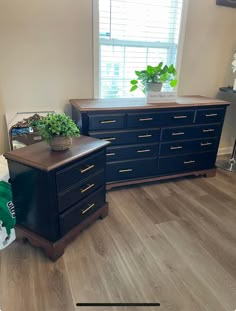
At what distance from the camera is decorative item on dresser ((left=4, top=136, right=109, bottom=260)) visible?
4.50 feet

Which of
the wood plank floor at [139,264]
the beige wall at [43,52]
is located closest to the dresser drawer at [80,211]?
the wood plank floor at [139,264]

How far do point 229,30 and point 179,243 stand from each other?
2559mm

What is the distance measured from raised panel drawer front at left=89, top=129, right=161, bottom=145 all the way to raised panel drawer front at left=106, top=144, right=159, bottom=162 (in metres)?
0.05

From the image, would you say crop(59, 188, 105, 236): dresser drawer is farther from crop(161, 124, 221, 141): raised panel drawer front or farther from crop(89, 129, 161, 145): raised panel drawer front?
crop(161, 124, 221, 141): raised panel drawer front

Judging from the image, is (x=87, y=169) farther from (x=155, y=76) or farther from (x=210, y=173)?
(x=210, y=173)

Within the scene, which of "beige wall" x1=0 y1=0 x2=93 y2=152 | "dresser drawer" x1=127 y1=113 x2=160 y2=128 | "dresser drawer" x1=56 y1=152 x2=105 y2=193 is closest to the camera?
"dresser drawer" x1=56 y1=152 x2=105 y2=193

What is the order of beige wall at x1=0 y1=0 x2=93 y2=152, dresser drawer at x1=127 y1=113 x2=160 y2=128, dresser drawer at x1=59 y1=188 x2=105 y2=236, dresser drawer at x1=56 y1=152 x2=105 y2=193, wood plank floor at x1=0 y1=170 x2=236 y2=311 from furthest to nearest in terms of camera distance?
dresser drawer at x1=127 y1=113 x2=160 y2=128
beige wall at x1=0 y1=0 x2=93 y2=152
dresser drawer at x1=59 y1=188 x2=105 y2=236
dresser drawer at x1=56 y1=152 x2=105 y2=193
wood plank floor at x1=0 y1=170 x2=236 y2=311

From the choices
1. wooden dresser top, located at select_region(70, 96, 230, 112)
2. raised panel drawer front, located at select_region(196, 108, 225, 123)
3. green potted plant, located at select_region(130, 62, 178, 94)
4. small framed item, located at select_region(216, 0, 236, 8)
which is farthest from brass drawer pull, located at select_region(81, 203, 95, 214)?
small framed item, located at select_region(216, 0, 236, 8)

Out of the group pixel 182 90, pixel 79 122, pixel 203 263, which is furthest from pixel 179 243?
pixel 182 90

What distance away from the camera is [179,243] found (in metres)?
1.68

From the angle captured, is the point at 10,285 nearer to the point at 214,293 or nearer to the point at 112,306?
the point at 112,306

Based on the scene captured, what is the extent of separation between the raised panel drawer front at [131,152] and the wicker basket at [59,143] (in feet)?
2.13

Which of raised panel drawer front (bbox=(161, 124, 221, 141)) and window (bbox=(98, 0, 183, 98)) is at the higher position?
window (bbox=(98, 0, 183, 98))

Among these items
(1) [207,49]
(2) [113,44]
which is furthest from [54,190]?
(1) [207,49]
